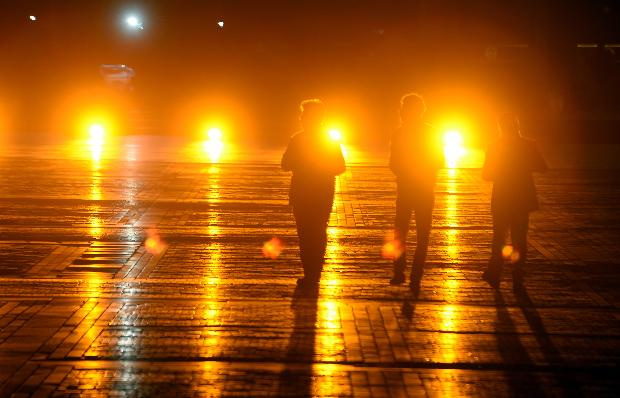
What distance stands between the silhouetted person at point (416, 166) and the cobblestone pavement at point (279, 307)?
1.20ft

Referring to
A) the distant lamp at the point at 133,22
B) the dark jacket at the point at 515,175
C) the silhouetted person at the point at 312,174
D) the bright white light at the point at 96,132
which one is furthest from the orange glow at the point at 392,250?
the distant lamp at the point at 133,22

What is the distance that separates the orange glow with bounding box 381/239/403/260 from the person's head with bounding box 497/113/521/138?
1259 millimetres

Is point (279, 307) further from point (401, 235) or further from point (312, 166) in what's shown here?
point (401, 235)

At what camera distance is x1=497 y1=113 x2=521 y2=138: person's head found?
9602 millimetres

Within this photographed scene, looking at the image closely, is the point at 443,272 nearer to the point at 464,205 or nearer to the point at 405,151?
the point at 405,151

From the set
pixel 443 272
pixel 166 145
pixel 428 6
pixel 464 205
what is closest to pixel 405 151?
pixel 443 272

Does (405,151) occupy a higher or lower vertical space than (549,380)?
higher

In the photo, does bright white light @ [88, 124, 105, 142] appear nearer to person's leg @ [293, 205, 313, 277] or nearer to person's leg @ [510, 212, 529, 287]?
person's leg @ [293, 205, 313, 277]

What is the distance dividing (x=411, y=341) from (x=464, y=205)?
799cm

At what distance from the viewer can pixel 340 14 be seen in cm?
5391

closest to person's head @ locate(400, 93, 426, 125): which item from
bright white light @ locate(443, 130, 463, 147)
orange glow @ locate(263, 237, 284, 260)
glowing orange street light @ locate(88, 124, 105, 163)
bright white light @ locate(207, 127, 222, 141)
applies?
orange glow @ locate(263, 237, 284, 260)

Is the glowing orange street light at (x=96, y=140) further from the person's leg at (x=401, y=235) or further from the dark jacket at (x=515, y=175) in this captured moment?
the dark jacket at (x=515, y=175)

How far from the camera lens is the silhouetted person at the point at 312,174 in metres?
9.63

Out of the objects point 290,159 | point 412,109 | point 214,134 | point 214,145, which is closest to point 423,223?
point 412,109
